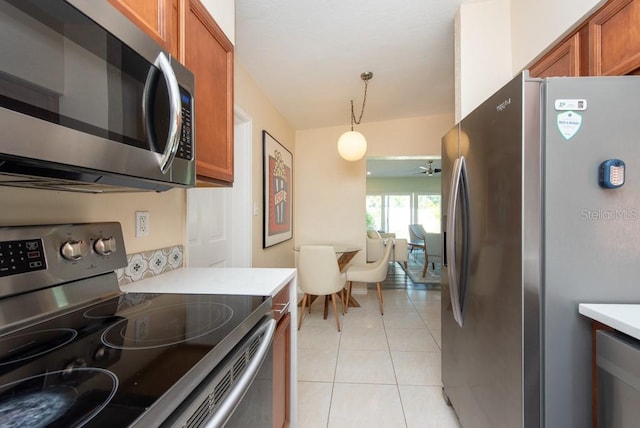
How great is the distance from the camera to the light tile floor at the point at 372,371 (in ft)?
5.26

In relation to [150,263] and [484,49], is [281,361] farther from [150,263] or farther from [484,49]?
[484,49]

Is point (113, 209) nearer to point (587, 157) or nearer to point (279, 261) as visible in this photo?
point (587, 157)

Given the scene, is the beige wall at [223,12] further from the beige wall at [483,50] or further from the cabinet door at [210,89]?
the beige wall at [483,50]

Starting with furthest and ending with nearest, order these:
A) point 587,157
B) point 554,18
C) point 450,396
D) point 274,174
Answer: point 274,174 → point 450,396 → point 554,18 → point 587,157

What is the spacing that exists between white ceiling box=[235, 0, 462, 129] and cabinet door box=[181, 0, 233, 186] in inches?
23.9

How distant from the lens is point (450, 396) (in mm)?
1590

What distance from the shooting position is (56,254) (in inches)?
32.6

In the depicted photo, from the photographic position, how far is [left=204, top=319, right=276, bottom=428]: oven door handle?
1.84ft

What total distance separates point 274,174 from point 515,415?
2660mm

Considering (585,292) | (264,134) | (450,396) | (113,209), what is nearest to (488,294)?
(585,292)

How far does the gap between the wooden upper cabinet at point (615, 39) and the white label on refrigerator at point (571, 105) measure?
0.33m

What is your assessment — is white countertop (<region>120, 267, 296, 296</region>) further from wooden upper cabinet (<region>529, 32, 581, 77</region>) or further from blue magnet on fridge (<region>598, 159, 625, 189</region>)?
wooden upper cabinet (<region>529, 32, 581, 77</region>)

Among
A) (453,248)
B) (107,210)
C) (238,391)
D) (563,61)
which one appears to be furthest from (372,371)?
(563,61)

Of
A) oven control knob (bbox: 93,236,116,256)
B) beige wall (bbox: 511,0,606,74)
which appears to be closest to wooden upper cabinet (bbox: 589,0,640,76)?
beige wall (bbox: 511,0,606,74)
